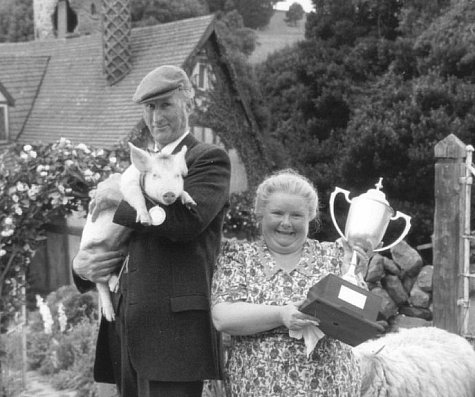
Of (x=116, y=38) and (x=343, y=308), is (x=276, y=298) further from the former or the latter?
(x=116, y=38)

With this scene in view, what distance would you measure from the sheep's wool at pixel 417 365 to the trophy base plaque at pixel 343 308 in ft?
2.40

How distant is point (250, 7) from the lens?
109ft

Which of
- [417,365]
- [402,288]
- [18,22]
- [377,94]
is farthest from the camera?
[18,22]

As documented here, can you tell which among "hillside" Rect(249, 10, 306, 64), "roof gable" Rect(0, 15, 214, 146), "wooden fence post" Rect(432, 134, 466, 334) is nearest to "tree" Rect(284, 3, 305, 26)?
"hillside" Rect(249, 10, 306, 64)

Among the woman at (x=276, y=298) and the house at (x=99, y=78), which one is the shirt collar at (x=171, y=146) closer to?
the woman at (x=276, y=298)

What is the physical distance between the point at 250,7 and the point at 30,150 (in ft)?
97.2

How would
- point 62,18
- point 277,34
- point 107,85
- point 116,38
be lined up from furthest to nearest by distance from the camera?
point 277,34 < point 62,18 < point 107,85 < point 116,38

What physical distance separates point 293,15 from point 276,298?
38.3 metres

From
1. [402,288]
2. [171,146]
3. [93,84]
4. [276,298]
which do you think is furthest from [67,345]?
[93,84]

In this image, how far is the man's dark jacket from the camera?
93.4 inches

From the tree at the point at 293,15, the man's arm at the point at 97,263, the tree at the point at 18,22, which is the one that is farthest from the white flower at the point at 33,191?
the tree at the point at 293,15

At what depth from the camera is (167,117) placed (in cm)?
245

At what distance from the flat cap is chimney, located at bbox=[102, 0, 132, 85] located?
462 inches

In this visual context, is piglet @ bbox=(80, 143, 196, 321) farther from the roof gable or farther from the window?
the window
